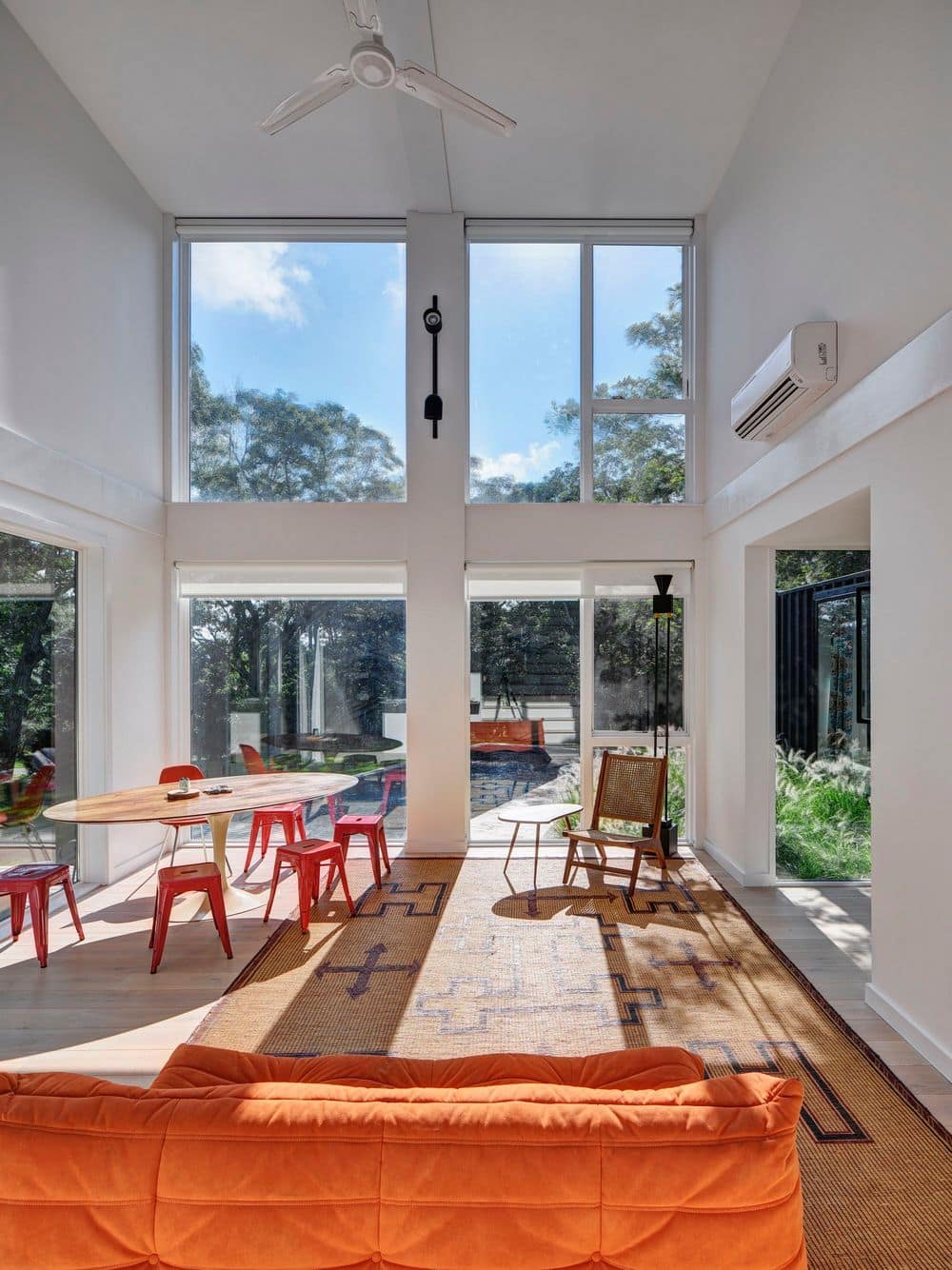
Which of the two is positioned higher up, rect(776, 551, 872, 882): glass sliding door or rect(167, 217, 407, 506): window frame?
rect(167, 217, 407, 506): window frame

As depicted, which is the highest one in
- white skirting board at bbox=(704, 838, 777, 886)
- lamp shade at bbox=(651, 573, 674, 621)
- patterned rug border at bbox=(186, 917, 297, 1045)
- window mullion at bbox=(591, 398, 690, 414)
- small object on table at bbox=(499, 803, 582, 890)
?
window mullion at bbox=(591, 398, 690, 414)

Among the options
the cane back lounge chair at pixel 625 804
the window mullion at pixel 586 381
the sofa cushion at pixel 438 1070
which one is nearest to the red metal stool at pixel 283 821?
the cane back lounge chair at pixel 625 804

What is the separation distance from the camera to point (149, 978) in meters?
3.51

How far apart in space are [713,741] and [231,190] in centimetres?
557

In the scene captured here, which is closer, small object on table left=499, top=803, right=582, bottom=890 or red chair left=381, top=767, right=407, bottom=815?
small object on table left=499, top=803, right=582, bottom=890

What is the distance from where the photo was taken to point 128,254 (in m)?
5.23

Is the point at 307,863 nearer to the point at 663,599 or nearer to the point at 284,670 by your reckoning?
the point at 284,670

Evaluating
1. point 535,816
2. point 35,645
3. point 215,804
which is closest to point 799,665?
point 535,816

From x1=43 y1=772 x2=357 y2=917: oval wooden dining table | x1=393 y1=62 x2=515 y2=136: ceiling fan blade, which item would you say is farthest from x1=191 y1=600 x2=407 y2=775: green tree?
x1=393 y1=62 x2=515 y2=136: ceiling fan blade

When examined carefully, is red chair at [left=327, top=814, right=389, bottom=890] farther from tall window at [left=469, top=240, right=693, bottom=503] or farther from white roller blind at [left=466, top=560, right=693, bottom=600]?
tall window at [left=469, top=240, right=693, bottom=503]

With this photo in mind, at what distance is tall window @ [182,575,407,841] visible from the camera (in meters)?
5.89

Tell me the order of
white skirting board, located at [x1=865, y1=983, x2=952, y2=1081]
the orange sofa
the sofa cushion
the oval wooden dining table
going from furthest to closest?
the oval wooden dining table
white skirting board, located at [x1=865, y1=983, x2=952, y2=1081]
the sofa cushion
the orange sofa

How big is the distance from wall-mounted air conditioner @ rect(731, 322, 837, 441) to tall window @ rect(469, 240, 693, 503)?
1.68 m

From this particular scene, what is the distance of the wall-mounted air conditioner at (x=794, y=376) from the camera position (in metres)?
3.50
